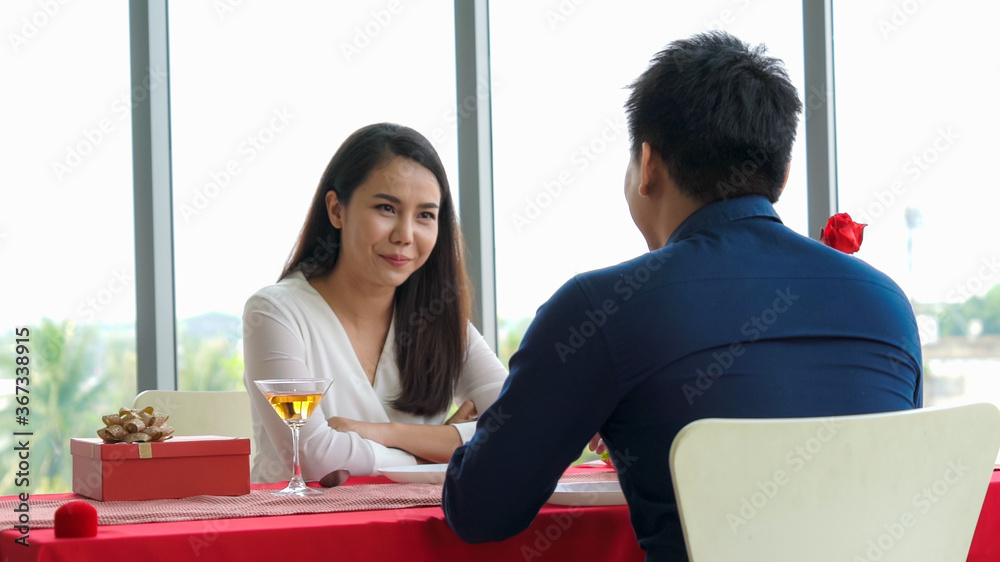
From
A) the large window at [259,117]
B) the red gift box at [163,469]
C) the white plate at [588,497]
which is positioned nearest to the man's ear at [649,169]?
the white plate at [588,497]

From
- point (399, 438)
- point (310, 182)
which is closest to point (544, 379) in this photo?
point (399, 438)

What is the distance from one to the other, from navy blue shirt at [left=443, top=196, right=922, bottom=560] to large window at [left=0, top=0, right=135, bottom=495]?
2.09 m

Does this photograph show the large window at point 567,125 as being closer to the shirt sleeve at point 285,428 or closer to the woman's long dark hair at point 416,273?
the woman's long dark hair at point 416,273

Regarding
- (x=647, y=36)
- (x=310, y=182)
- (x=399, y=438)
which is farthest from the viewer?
(x=647, y=36)

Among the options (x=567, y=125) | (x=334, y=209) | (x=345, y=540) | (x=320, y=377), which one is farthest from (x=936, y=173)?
(x=345, y=540)

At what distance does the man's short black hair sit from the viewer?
118 cm

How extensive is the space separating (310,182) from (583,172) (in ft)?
3.04

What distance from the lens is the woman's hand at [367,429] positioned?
72.7 inches

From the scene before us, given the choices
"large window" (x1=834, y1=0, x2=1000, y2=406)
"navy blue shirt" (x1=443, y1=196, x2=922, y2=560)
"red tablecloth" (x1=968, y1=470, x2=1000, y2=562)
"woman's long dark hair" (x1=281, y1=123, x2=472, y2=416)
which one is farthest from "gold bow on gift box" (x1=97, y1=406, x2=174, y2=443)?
"large window" (x1=834, y1=0, x2=1000, y2=406)

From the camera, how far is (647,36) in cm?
328

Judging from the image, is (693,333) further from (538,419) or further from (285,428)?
(285,428)

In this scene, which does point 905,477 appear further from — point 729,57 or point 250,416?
point 250,416

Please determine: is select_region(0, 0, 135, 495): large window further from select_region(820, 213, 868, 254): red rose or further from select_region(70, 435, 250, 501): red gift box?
select_region(820, 213, 868, 254): red rose

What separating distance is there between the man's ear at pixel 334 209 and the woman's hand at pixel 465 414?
1.74 feet
